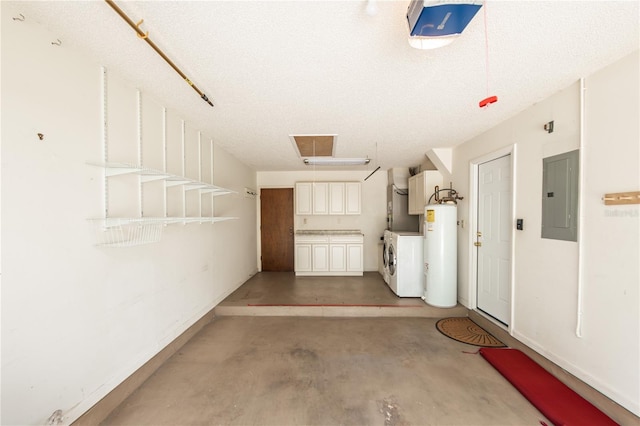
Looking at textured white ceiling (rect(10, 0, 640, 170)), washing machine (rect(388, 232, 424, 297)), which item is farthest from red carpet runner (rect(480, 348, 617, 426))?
textured white ceiling (rect(10, 0, 640, 170))

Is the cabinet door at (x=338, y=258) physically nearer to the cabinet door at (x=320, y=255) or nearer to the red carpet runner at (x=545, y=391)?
the cabinet door at (x=320, y=255)

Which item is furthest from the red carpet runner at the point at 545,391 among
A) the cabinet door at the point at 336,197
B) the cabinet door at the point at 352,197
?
the cabinet door at the point at 336,197

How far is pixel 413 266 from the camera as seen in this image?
3848mm

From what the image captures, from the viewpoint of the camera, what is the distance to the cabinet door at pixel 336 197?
541 centimetres

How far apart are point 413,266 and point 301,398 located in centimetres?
264

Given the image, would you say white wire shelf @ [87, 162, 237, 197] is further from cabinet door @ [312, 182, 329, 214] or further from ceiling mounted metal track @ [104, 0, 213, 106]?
cabinet door @ [312, 182, 329, 214]

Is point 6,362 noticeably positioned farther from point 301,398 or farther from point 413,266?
point 413,266

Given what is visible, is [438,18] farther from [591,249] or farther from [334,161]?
[334,161]

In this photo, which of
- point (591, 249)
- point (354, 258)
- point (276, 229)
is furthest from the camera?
point (276, 229)

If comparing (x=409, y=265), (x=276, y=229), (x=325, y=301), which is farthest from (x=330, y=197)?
(x=325, y=301)

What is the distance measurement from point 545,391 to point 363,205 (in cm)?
424

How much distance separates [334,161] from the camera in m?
4.56

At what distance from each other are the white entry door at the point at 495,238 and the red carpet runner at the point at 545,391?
0.50m

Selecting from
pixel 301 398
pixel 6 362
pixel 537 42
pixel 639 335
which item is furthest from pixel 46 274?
pixel 639 335
